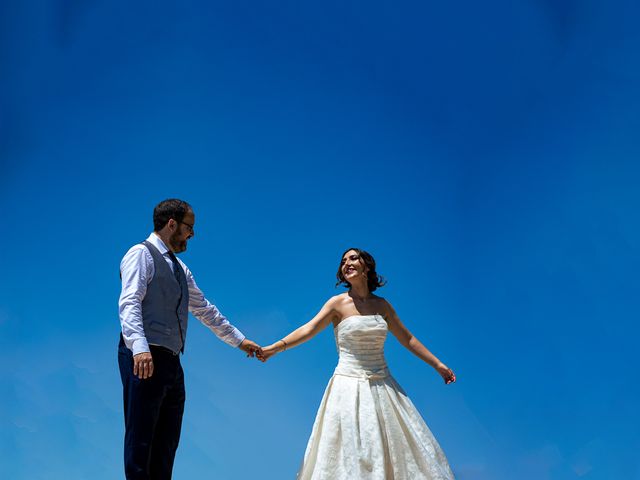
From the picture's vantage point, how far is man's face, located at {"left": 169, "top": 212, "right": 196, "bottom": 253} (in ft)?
12.2

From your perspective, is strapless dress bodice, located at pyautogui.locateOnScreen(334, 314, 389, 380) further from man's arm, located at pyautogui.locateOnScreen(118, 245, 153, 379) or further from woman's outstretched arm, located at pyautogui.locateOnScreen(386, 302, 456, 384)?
man's arm, located at pyautogui.locateOnScreen(118, 245, 153, 379)

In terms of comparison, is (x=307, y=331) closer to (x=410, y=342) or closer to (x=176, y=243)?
(x=410, y=342)

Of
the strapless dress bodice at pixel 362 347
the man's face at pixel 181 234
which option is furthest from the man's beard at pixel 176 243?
the strapless dress bodice at pixel 362 347

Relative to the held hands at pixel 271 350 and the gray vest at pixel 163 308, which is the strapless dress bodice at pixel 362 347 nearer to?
the held hands at pixel 271 350

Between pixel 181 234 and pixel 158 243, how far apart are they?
0.53ft

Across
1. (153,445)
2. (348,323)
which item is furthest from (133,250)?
(348,323)

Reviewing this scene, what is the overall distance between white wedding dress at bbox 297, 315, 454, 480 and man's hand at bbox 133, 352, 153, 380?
1267mm

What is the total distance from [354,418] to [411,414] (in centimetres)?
43

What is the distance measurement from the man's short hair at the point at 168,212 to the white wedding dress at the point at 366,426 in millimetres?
1326

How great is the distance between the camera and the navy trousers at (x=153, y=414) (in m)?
3.27

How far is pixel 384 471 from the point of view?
3.84 metres

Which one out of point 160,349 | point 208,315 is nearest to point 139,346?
point 160,349

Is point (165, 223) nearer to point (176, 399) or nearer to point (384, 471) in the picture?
point (176, 399)

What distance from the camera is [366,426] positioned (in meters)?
3.97
